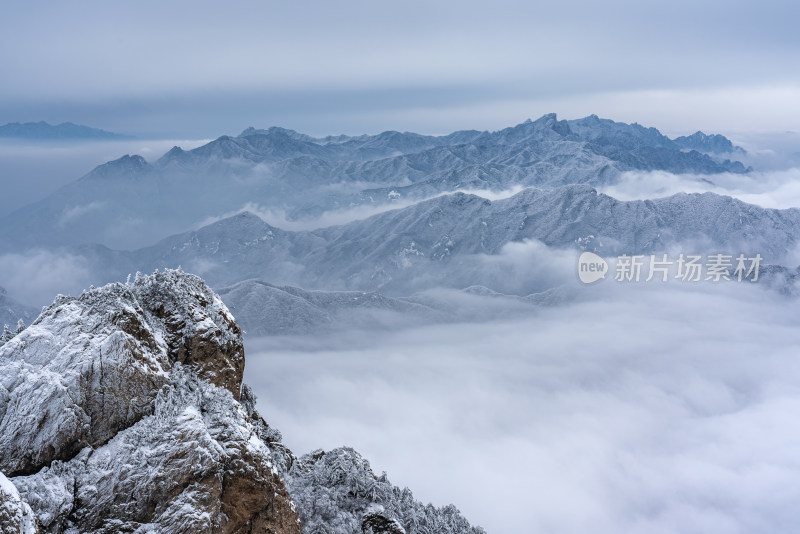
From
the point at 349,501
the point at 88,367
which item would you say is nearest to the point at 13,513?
the point at 88,367

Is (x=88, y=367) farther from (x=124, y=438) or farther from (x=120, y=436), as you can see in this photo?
(x=124, y=438)

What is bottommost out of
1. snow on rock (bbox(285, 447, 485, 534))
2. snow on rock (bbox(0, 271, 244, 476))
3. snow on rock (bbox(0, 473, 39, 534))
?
snow on rock (bbox(285, 447, 485, 534))

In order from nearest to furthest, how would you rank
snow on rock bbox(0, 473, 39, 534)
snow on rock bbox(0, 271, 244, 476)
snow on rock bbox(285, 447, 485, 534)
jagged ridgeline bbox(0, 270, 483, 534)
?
snow on rock bbox(0, 473, 39, 534) < jagged ridgeline bbox(0, 270, 483, 534) < snow on rock bbox(0, 271, 244, 476) < snow on rock bbox(285, 447, 485, 534)

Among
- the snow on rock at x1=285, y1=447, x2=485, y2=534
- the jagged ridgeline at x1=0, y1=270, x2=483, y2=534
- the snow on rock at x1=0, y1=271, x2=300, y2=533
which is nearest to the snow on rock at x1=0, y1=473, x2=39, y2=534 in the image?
the jagged ridgeline at x1=0, y1=270, x2=483, y2=534

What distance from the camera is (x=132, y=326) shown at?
814 inches

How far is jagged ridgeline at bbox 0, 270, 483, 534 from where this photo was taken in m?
16.7

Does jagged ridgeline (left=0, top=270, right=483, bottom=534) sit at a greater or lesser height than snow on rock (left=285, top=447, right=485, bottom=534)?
greater

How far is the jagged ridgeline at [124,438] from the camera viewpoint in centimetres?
1666

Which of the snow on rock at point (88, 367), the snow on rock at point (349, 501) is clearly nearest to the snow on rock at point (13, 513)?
the snow on rock at point (88, 367)

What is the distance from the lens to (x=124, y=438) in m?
18.0

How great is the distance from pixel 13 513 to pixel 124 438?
4.22 m

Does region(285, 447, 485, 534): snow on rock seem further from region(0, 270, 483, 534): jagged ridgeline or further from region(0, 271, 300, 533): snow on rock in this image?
region(0, 271, 300, 533): snow on rock

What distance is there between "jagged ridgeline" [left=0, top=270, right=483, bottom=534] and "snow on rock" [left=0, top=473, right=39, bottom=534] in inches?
1.0

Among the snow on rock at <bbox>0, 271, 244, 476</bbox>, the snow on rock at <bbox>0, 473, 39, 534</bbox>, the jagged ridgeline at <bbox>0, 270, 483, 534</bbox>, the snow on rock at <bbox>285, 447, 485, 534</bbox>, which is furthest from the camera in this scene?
the snow on rock at <bbox>285, 447, 485, 534</bbox>
